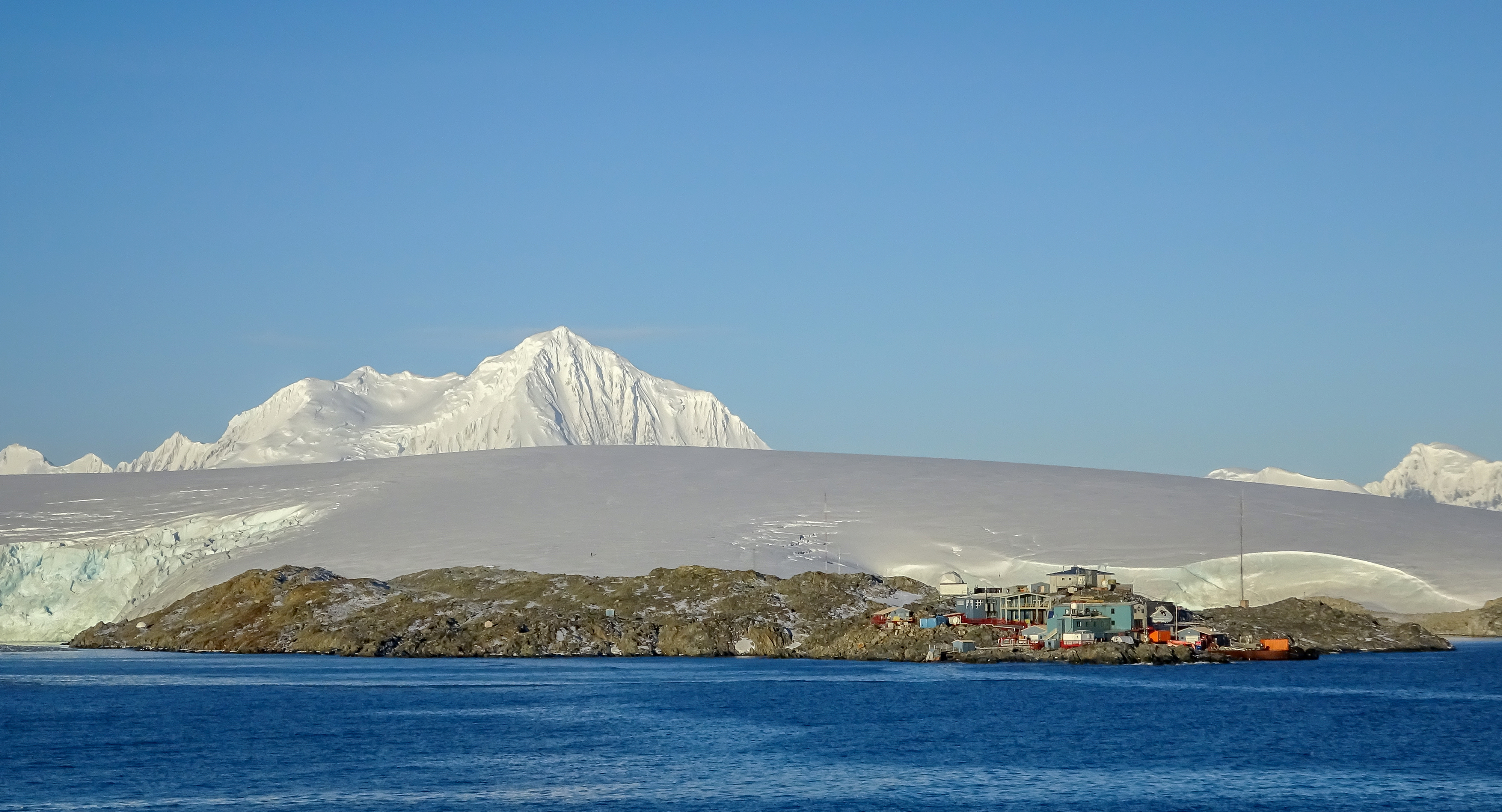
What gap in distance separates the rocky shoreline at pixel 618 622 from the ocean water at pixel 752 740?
1227 centimetres

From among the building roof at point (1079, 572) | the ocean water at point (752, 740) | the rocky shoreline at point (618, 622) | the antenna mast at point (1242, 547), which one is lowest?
the ocean water at point (752, 740)

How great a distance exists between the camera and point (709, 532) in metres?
132

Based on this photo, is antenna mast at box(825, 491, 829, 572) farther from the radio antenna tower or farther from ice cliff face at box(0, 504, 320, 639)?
ice cliff face at box(0, 504, 320, 639)

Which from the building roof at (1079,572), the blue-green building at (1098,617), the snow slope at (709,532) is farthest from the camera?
the snow slope at (709,532)

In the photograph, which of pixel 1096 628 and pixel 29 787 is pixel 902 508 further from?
pixel 29 787

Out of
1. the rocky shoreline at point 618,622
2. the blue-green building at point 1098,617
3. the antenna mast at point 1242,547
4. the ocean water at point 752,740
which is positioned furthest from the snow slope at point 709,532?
the ocean water at point 752,740

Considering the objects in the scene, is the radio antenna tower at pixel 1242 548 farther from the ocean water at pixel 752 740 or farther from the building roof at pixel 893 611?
the ocean water at pixel 752 740

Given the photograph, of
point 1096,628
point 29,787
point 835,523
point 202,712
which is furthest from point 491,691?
point 835,523

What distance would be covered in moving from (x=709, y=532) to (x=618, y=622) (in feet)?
64.0

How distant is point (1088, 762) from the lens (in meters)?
57.9

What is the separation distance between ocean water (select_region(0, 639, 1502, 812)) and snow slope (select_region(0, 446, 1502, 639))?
95.1 feet

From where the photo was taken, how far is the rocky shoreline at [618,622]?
110 meters

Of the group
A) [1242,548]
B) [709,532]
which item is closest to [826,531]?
[709,532]

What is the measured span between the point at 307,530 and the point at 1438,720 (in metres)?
91.7
